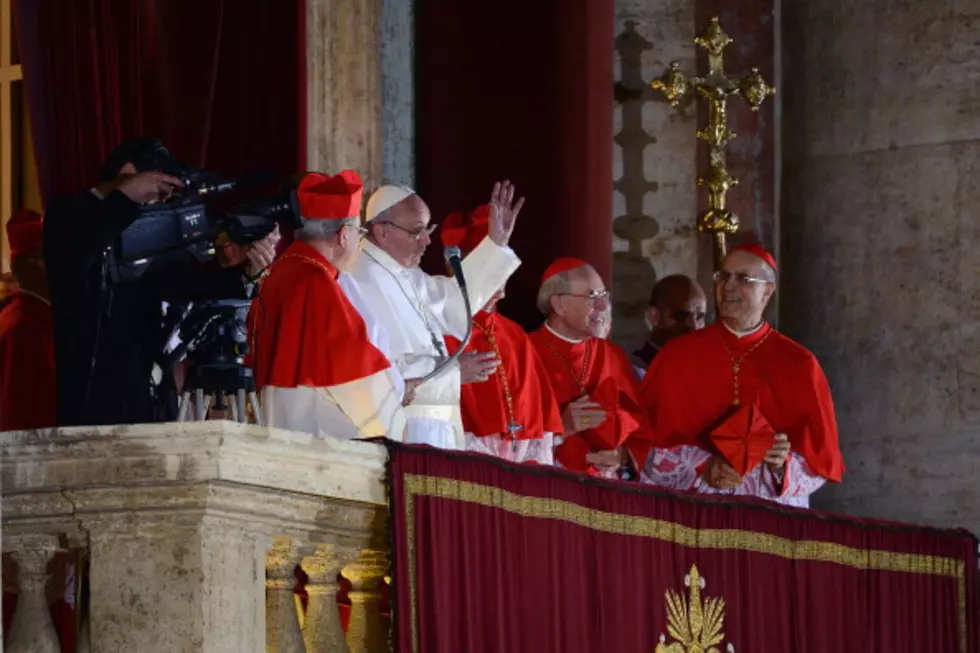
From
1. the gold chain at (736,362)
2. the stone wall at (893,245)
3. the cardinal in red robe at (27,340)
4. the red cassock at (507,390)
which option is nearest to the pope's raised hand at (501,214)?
the red cassock at (507,390)

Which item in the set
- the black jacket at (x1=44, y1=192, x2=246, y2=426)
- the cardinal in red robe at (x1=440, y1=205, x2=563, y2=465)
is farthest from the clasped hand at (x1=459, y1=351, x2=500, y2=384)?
the black jacket at (x1=44, y1=192, x2=246, y2=426)

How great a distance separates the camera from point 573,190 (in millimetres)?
9562

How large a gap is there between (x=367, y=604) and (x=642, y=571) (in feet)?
3.65

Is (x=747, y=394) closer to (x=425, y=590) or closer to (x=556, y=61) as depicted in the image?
(x=556, y=61)

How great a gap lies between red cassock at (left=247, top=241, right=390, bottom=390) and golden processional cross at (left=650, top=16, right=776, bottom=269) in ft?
11.2

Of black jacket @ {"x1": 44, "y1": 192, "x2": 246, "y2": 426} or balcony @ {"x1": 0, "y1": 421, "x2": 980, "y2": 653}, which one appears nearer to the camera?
balcony @ {"x1": 0, "y1": 421, "x2": 980, "y2": 653}

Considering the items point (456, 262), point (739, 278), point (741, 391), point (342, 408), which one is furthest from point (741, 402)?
point (342, 408)

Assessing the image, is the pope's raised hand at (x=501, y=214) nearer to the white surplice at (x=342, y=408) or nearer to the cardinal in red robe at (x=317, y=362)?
the cardinal in red robe at (x=317, y=362)

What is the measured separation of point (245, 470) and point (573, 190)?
4.74 m

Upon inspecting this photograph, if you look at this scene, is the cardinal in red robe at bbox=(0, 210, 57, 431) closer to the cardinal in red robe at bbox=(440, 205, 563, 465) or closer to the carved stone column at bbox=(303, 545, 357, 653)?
the cardinal in red robe at bbox=(440, 205, 563, 465)

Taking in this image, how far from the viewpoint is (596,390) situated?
329 inches

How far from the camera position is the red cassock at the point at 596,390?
324 inches

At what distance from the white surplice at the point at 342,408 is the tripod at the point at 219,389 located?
1.47 feet

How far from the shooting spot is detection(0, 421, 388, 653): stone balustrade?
4855 millimetres
